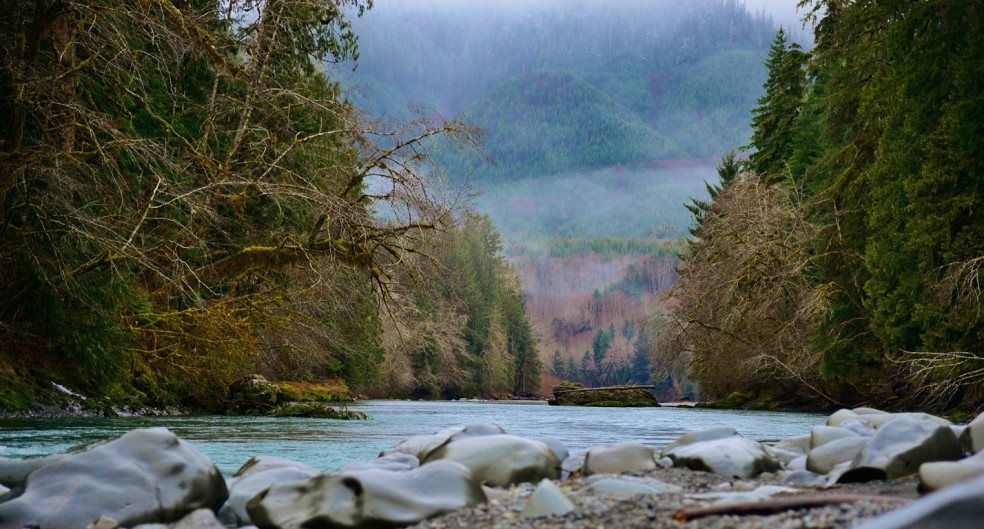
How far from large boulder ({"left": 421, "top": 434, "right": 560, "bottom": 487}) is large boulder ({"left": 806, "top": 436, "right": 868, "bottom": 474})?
135cm

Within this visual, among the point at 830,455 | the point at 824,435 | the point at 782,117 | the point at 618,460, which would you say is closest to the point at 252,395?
the point at 618,460

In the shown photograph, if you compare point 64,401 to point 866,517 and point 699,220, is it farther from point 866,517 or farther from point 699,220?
point 699,220

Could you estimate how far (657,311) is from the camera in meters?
22.8

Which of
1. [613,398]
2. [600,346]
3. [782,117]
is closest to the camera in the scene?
[613,398]

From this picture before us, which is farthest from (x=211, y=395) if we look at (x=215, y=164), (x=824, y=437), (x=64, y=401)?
(x=824, y=437)

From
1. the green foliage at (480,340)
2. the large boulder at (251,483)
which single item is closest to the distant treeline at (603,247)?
the green foliage at (480,340)

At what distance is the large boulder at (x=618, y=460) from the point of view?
12.9 ft

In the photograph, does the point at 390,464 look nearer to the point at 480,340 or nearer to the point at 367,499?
the point at 367,499

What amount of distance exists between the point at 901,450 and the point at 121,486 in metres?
3.43

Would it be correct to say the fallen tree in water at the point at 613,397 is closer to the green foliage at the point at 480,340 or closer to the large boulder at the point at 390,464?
the green foliage at the point at 480,340

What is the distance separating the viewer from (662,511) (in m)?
2.41

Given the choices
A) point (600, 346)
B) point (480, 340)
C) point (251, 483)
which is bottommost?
point (251, 483)

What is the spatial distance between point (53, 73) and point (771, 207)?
18.9 m

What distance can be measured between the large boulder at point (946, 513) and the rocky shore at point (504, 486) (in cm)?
60
